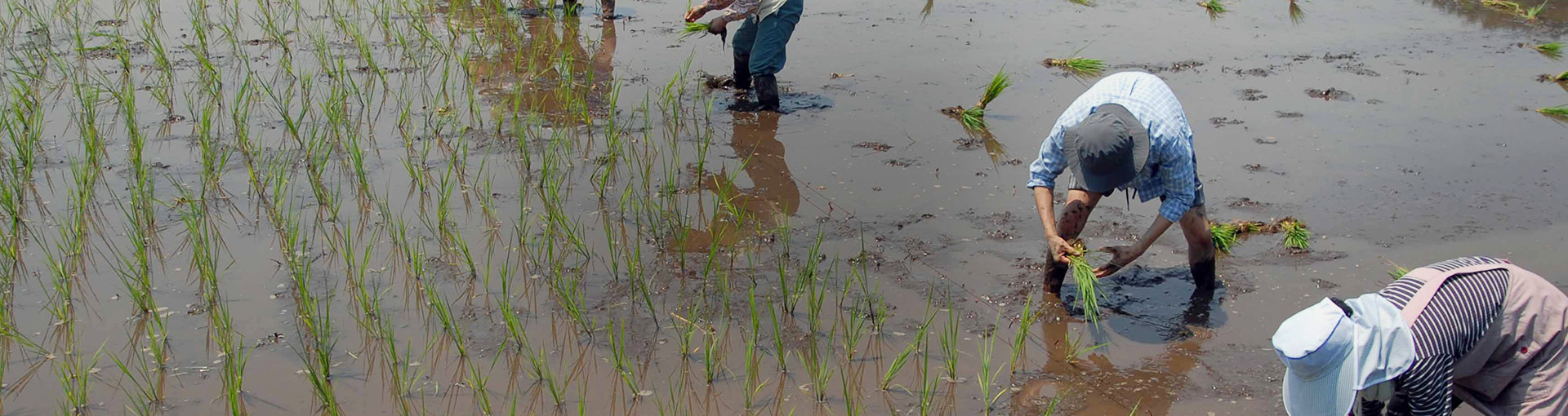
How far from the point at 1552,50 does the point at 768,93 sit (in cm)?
443

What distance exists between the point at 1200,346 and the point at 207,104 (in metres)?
4.47

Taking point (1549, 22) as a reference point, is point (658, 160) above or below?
below

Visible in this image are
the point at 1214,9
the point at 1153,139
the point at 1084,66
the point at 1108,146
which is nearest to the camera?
the point at 1108,146

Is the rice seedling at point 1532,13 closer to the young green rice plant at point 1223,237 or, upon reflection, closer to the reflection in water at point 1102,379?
the young green rice plant at point 1223,237

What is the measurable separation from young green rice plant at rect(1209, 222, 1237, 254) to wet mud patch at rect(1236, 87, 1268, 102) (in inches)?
74.0

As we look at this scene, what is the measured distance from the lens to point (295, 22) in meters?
7.08

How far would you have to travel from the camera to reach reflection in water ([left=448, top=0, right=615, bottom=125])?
5688 millimetres

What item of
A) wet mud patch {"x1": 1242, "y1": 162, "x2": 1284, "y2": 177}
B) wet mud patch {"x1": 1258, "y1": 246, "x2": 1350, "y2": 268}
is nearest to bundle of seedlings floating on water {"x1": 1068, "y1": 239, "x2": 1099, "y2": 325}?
wet mud patch {"x1": 1258, "y1": 246, "x2": 1350, "y2": 268}

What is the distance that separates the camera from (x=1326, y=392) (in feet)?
6.88

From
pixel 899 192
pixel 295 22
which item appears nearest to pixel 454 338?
pixel 899 192

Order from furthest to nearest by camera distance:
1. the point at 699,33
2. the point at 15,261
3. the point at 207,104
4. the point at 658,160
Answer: the point at 699,33
the point at 207,104
the point at 658,160
the point at 15,261

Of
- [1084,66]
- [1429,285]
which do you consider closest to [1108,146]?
[1429,285]

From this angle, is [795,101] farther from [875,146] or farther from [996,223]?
[996,223]

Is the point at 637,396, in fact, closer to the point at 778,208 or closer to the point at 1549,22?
the point at 778,208
